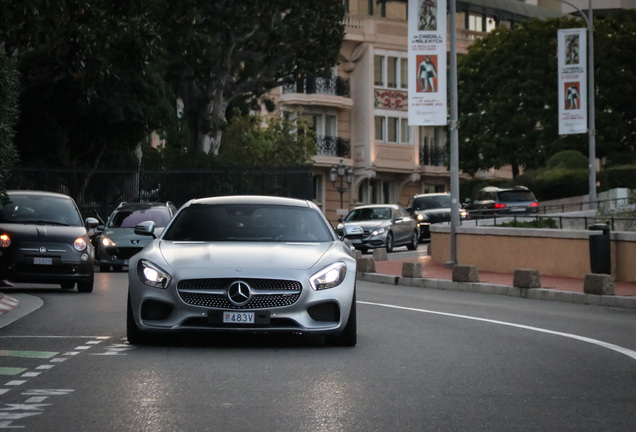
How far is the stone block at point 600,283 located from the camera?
22844 millimetres

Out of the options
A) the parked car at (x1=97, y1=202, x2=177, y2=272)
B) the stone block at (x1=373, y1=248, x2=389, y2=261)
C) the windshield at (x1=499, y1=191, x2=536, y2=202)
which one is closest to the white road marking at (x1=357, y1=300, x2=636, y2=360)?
the parked car at (x1=97, y1=202, x2=177, y2=272)

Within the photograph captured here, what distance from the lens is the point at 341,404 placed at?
30.8ft

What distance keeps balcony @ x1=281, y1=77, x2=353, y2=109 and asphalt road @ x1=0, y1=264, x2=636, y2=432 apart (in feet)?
181

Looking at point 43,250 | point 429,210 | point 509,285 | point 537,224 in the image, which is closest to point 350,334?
point 43,250

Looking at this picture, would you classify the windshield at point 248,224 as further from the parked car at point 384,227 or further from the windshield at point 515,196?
the windshield at point 515,196

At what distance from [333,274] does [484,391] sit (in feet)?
11.0

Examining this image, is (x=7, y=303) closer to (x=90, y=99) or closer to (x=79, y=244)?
(x=79, y=244)

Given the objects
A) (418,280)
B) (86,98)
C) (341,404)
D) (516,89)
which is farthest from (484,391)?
(516,89)

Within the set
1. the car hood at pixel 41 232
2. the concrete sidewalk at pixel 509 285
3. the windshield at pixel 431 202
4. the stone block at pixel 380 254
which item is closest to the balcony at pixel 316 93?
the windshield at pixel 431 202

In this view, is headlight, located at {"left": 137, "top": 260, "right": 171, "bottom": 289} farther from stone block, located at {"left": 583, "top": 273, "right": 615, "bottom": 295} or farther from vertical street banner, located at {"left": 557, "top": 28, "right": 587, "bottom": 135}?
vertical street banner, located at {"left": 557, "top": 28, "right": 587, "bottom": 135}

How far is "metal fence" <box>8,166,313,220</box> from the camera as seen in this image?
42.8m

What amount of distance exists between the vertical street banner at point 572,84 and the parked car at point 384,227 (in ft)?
20.2

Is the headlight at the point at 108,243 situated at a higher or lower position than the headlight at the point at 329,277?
higher

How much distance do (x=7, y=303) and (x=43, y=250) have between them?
11.2 ft
